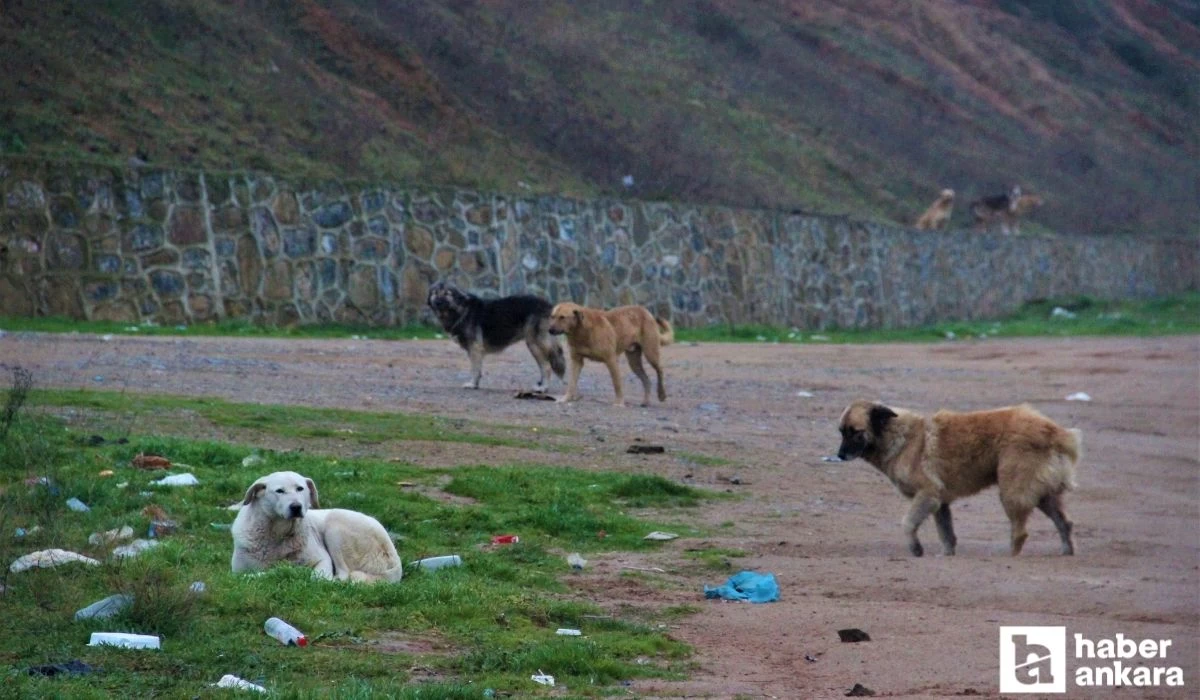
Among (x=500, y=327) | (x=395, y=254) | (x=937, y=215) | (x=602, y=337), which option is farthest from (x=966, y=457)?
(x=937, y=215)

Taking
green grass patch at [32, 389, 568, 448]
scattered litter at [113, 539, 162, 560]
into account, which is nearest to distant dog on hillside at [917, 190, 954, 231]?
green grass patch at [32, 389, 568, 448]

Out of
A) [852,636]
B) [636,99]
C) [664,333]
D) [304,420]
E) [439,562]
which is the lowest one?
[852,636]

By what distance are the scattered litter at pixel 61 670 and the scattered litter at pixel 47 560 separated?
179 centimetres

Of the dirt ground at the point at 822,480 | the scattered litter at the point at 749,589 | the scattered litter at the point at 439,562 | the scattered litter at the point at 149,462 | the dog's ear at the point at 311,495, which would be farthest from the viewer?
the scattered litter at the point at 149,462

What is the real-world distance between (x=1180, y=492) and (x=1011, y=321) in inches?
1109

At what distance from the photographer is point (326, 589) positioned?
8.33m

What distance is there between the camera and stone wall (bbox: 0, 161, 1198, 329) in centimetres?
2297

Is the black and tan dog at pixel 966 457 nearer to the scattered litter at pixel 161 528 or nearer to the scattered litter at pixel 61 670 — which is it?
the scattered litter at pixel 161 528

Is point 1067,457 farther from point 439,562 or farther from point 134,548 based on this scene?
point 134,548

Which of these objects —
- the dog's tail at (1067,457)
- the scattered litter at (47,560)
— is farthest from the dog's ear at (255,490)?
the dog's tail at (1067,457)

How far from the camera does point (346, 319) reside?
26.2 m

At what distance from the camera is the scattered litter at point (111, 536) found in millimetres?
9055

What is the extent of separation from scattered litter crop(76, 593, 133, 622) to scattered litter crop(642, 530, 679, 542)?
448 centimetres

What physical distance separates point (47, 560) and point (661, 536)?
4.30 meters
